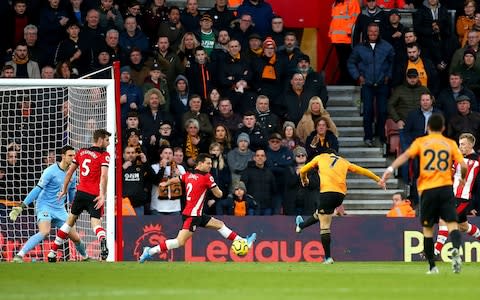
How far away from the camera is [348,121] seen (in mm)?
27562

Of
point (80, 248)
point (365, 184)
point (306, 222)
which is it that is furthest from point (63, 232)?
point (365, 184)

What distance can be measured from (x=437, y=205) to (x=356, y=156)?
407 inches

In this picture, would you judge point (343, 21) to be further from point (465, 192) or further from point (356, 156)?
point (465, 192)

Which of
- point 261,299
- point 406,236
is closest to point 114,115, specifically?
point 406,236

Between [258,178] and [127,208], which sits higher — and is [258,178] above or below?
above

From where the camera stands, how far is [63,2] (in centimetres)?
2566

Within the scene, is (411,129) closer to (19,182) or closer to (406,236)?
(406,236)

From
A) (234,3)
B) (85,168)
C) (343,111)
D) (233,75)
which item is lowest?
(85,168)

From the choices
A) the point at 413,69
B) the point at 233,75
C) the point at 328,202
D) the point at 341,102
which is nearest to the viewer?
the point at 328,202

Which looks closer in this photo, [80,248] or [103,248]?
[103,248]

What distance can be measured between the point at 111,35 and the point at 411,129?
580 centimetres

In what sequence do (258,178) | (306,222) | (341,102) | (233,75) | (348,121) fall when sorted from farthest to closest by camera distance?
(341,102) → (348,121) → (233,75) → (258,178) → (306,222)

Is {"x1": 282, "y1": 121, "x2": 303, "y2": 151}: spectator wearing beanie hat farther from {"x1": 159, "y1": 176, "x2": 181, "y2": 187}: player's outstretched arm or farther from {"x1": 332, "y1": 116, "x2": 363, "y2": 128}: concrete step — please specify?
{"x1": 332, "y1": 116, "x2": 363, "y2": 128}: concrete step

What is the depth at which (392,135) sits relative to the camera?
26.6 meters
